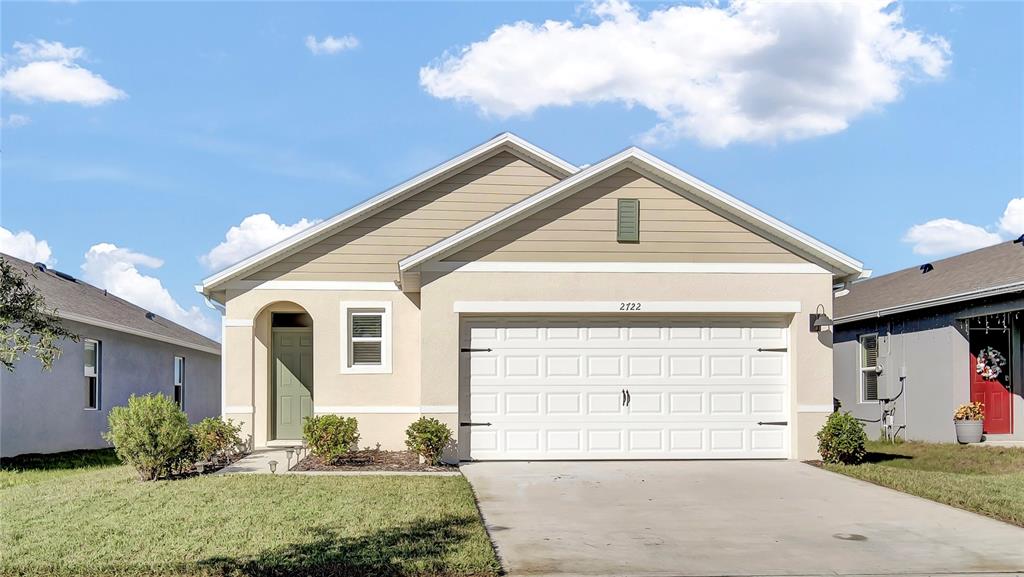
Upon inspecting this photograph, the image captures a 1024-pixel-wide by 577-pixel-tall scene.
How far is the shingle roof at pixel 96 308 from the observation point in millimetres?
19438

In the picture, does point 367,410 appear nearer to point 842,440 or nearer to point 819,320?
point 819,320

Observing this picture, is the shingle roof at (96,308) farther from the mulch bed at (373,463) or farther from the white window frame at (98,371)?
the mulch bed at (373,463)

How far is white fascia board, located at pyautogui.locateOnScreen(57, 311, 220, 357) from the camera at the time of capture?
18825 millimetres

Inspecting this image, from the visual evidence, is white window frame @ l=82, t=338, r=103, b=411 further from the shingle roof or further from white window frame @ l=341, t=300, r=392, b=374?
white window frame @ l=341, t=300, r=392, b=374

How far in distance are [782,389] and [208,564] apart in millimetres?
10372

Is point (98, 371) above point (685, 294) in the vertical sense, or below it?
below

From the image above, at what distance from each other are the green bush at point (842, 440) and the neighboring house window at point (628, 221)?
14.1 feet

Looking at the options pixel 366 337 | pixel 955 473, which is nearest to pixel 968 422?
pixel 955 473

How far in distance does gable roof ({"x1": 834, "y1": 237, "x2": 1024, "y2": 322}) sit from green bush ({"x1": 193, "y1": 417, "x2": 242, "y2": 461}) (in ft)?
45.6

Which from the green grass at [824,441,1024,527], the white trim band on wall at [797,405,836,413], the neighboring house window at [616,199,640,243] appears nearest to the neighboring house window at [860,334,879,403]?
the green grass at [824,441,1024,527]

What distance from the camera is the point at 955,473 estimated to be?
14789 mm

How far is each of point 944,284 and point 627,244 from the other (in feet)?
29.8

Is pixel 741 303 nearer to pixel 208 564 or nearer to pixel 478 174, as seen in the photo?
pixel 478 174

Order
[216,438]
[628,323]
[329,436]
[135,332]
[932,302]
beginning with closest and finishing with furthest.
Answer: [329,436], [216,438], [628,323], [932,302], [135,332]
